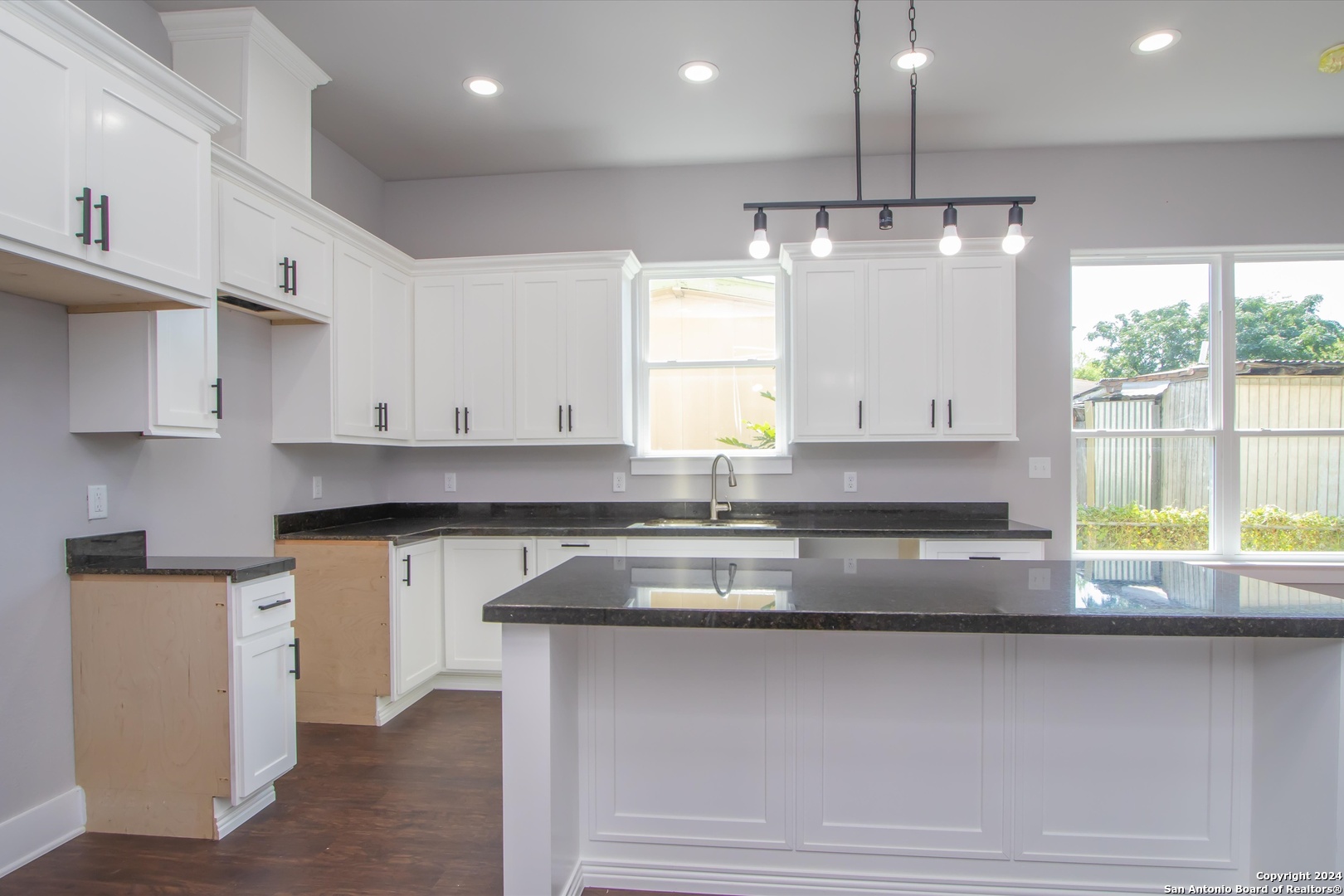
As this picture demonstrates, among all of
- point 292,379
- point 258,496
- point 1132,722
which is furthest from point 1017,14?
point 258,496

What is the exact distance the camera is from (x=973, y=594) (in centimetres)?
161

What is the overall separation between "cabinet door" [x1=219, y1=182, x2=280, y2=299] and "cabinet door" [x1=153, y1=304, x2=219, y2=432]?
8.1 inches

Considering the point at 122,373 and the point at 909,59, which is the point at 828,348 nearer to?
the point at 909,59

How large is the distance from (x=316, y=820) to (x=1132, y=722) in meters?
2.51

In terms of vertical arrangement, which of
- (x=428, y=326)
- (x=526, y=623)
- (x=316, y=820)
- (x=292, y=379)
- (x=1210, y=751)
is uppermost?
(x=428, y=326)

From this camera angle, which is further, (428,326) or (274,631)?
(428,326)

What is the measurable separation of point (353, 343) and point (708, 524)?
6.69ft

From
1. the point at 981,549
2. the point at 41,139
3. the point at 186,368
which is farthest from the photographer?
the point at 981,549

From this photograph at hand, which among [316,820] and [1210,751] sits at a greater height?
[1210,751]

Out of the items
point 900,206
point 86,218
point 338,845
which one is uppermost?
point 900,206

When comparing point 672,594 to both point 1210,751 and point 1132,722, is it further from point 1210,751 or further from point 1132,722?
point 1210,751

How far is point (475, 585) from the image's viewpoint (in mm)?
3584

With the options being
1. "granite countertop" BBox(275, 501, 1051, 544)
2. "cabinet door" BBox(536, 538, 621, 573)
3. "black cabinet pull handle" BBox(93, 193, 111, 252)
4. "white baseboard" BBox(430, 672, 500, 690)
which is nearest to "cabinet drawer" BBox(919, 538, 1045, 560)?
"granite countertop" BBox(275, 501, 1051, 544)

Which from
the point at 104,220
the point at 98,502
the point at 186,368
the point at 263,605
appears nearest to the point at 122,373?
the point at 186,368
